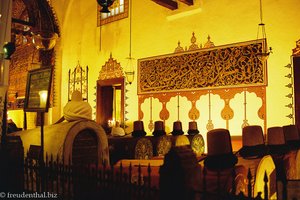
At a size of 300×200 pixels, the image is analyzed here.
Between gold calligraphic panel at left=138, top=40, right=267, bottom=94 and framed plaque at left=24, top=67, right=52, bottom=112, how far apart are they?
4485 mm

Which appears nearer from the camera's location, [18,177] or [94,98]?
[18,177]

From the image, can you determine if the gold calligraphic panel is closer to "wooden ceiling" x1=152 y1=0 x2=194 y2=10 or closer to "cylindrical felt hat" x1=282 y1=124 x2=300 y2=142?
"wooden ceiling" x1=152 y1=0 x2=194 y2=10

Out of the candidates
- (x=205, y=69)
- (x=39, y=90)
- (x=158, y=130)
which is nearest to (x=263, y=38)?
(x=205, y=69)

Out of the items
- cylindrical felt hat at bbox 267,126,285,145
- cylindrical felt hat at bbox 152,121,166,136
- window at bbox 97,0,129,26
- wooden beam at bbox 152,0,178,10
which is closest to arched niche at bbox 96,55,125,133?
window at bbox 97,0,129,26

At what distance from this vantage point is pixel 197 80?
7.59 metres

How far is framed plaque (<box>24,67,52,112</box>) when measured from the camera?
338 centimetres

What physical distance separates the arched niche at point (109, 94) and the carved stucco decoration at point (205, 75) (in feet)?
3.00

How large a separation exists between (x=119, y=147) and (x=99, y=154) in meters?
1.48

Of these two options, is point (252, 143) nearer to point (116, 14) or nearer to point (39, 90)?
point (39, 90)

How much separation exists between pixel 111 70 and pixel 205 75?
3005 millimetres

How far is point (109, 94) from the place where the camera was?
971 cm

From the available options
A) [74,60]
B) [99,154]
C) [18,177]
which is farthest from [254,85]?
[74,60]

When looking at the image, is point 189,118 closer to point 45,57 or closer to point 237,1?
point 237,1

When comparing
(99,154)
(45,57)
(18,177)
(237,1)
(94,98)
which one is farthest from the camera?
(45,57)
